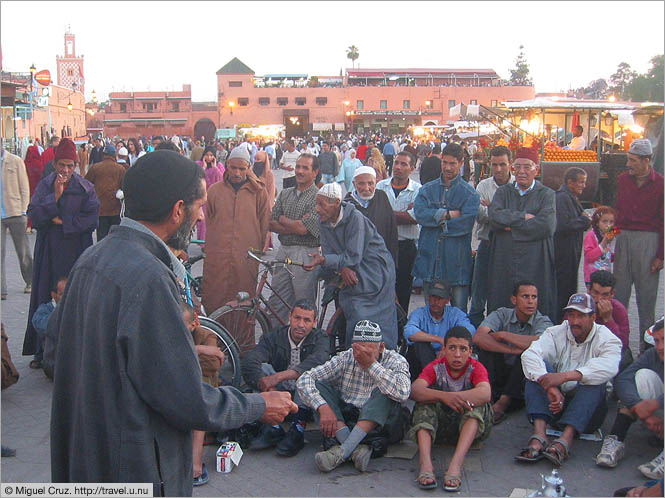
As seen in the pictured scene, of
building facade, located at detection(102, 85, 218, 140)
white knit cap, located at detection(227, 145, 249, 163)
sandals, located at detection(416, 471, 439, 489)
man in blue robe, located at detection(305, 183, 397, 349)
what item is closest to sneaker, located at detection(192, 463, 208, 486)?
sandals, located at detection(416, 471, 439, 489)

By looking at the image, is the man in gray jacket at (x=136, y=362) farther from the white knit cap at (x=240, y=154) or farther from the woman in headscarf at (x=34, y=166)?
the woman in headscarf at (x=34, y=166)

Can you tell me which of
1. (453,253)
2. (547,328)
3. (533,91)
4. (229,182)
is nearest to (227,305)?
(229,182)

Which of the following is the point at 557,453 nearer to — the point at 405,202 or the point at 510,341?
the point at 510,341

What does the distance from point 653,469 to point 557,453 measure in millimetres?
540

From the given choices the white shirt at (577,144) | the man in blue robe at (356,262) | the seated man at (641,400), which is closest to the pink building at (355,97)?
the white shirt at (577,144)

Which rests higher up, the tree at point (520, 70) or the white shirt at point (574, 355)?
the tree at point (520, 70)

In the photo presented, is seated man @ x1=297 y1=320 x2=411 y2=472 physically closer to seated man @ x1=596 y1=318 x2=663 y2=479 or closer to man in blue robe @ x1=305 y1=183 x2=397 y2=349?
man in blue robe @ x1=305 y1=183 x2=397 y2=349

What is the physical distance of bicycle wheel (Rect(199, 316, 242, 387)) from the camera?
5.43m

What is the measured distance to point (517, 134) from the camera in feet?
59.8

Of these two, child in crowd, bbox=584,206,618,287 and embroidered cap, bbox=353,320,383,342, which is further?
child in crowd, bbox=584,206,618,287

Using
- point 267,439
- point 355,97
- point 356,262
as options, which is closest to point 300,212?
point 356,262

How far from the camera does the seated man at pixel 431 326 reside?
545 centimetres

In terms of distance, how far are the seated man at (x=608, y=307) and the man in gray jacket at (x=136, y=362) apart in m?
3.84

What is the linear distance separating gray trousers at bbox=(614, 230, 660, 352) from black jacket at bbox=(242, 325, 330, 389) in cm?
270
